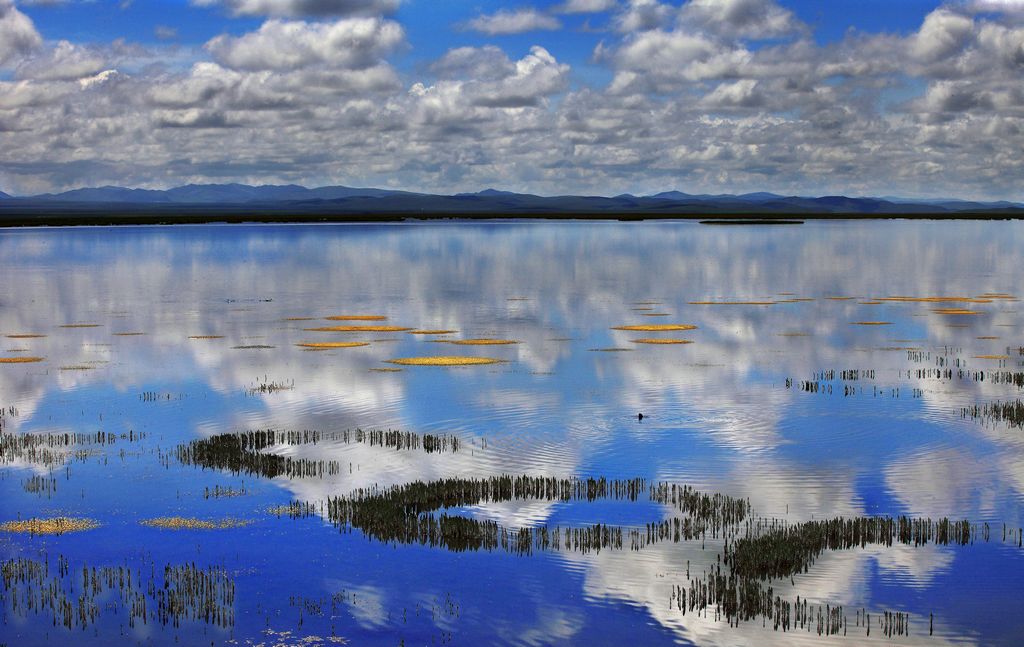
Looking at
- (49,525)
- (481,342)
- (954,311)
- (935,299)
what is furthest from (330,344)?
(935,299)

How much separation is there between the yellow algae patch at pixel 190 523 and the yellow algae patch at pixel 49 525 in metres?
0.97

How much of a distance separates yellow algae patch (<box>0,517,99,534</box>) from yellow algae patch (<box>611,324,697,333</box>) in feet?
109

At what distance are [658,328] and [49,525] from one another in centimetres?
3539

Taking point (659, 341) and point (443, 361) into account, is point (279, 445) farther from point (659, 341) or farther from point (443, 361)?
point (659, 341)

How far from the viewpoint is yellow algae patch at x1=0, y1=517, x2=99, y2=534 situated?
19.3 meters

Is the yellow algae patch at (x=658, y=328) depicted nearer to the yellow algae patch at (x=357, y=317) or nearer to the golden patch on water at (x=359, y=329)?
the golden patch on water at (x=359, y=329)

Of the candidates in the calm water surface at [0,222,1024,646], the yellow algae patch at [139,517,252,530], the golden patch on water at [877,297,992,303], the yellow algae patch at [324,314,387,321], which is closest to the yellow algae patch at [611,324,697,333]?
the calm water surface at [0,222,1024,646]

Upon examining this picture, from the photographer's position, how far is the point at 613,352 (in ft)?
140

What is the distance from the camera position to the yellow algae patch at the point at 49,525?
762 inches

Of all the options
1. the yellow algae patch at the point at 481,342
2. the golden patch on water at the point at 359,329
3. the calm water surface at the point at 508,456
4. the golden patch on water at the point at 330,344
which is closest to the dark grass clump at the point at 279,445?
the calm water surface at the point at 508,456

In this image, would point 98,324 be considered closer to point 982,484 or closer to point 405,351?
point 405,351

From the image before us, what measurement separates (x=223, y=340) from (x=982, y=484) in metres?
33.0

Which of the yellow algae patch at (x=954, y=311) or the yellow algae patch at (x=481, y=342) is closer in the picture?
the yellow algae patch at (x=481, y=342)

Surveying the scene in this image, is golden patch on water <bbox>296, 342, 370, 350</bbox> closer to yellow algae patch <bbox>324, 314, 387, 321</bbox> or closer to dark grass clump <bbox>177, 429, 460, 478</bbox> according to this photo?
yellow algae patch <bbox>324, 314, 387, 321</bbox>
